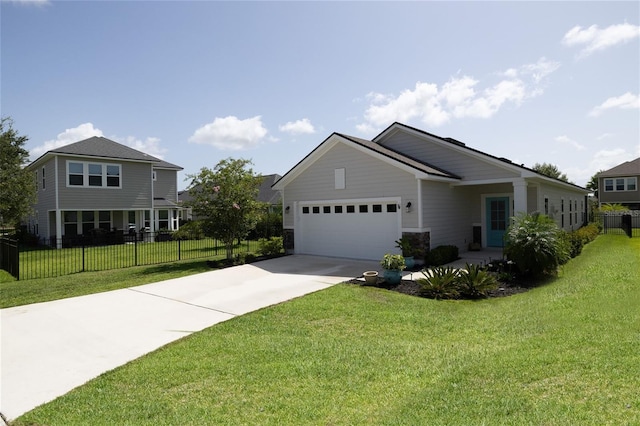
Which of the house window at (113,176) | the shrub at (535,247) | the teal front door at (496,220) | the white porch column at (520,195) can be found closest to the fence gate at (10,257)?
the house window at (113,176)

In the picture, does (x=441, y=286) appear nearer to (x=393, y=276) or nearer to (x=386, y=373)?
(x=393, y=276)

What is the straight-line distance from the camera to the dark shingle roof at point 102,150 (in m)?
24.4

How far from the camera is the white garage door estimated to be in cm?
1452

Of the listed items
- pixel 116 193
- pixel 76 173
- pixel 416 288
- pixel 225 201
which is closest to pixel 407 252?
pixel 416 288

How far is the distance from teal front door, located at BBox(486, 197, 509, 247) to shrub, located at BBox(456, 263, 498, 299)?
8202 millimetres

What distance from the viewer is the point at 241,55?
15086 mm

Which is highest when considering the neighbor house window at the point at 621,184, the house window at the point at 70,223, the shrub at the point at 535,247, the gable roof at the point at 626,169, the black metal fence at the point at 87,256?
the gable roof at the point at 626,169

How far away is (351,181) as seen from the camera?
50.3 feet

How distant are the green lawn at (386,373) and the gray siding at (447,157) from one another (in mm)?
7488

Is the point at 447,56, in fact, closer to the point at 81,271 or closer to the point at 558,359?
the point at 558,359

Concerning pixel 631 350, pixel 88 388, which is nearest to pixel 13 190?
pixel 88 388

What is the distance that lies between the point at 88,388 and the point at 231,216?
10.8 meters

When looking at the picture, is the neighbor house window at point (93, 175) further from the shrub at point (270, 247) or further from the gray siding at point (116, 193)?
the shrub at point (270, 247)

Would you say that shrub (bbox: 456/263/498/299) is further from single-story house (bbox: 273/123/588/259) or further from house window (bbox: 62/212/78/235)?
house window (bbox: 62/212/78/235)
